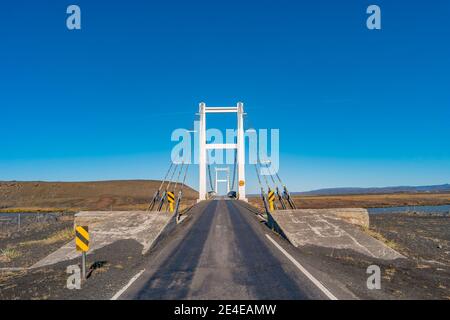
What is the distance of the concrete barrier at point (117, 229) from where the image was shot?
11932 mm

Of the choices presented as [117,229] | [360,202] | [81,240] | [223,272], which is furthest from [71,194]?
[223,272]

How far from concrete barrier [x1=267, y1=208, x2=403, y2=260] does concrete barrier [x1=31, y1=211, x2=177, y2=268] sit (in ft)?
17.8

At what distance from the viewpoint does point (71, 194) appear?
92062 millimetres

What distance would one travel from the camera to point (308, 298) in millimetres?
6766

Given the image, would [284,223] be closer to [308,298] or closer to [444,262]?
[444,262]

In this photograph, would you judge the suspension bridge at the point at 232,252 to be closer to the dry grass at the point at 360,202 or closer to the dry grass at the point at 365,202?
the dry grass at the point at 360,202

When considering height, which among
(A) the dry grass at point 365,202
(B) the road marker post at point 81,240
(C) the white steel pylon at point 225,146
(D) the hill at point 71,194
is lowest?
(A) the dry grass at point 365,202

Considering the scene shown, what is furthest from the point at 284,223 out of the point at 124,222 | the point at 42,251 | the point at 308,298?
the point at 42,251

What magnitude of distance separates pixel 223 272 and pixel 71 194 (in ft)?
305

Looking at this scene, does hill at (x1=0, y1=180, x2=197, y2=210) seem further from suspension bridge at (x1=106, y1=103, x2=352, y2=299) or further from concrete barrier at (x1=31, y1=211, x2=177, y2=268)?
suspension bridge at (x1=106, y1=103, x2=352, y2=299)

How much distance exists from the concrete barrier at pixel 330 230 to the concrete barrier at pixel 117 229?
5.42m

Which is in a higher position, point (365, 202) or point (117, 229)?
point (117, 229)

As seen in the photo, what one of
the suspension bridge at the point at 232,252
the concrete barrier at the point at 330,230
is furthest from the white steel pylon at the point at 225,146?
the concrete barrier at the point at 330,230

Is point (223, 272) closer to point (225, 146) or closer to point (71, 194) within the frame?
point (225, 146)
